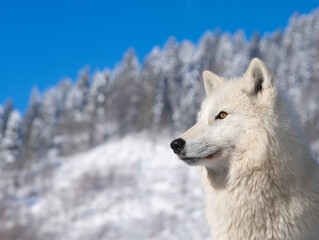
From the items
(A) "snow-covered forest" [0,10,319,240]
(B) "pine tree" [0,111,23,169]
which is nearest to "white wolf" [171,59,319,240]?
(A) "snow-covered forest" [0,10,319,240]

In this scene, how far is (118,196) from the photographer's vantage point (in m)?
46.8

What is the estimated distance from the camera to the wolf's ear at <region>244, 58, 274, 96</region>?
369 centimetres

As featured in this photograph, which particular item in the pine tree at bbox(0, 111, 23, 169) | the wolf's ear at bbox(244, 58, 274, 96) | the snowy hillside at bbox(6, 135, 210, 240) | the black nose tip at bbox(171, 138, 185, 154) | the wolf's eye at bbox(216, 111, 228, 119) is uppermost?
the pine tree at bbox(0, 111, 23, 169)

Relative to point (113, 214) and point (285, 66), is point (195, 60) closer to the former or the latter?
point (285, 66)

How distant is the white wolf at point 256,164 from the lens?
3402 mm

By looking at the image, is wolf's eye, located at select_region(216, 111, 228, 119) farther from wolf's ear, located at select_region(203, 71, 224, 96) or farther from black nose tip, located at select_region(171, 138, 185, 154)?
wolf's ear, located at select_region(203, 71, 224, 96)

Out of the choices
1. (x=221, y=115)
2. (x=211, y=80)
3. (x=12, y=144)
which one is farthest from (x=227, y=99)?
(x=12, y=144)

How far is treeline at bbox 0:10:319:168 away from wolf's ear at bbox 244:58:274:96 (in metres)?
50.2

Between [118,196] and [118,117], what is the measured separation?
25755mm

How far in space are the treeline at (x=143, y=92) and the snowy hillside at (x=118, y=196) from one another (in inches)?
194

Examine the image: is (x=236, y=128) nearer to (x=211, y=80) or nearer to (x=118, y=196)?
(x=211, y=80)

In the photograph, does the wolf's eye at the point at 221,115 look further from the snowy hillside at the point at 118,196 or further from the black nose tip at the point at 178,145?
the snowy hillside at the point at 118,196

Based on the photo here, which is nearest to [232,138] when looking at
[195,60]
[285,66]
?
[285,66]

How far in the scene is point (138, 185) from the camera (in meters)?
48.4
